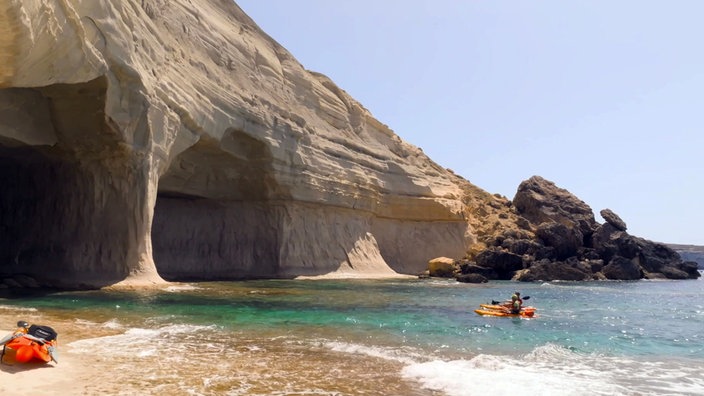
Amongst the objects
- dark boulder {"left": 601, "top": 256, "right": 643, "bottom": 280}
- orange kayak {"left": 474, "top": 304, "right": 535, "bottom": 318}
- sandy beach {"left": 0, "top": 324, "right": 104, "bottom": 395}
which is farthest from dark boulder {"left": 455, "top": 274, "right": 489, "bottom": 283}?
sandy beach {"left": 0, "top": 324, "right": 104, "bottom": 395}

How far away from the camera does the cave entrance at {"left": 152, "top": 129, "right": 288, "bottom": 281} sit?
1499 inches

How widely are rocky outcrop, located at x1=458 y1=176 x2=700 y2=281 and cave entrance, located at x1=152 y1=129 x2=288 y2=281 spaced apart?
56.4 feet

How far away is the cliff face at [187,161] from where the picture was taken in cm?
2534

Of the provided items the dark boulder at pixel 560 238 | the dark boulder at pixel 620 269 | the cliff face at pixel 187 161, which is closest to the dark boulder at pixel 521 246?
the dark boulder at pixel 560 238

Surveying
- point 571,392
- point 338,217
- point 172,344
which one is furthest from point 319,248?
point 571,392

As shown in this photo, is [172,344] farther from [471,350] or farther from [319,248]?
[319,248]

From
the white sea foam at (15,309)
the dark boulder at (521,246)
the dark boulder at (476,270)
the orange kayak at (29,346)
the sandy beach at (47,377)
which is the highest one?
the dark boulder at (521,246)

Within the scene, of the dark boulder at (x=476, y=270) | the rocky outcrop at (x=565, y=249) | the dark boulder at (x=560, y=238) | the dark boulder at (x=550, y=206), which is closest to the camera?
the dark boulder at (x=476, y=270)

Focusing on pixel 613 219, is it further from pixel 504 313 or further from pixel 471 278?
pixel 504 313

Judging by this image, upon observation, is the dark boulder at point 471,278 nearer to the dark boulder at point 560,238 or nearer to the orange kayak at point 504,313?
the dark boulder at point 560,238

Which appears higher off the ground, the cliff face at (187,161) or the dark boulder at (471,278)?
the cliff face at (187,161)

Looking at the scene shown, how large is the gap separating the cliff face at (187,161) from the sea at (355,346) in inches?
261

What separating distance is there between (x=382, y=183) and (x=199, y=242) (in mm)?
17887

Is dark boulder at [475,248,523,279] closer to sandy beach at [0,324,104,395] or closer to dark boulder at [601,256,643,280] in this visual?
dark boulder at [601,256,643,280]
